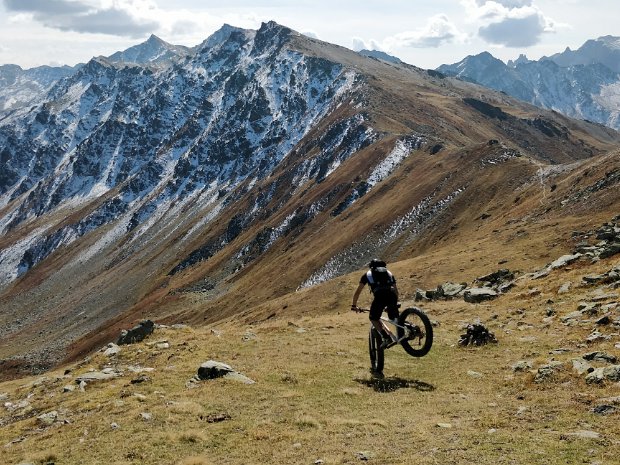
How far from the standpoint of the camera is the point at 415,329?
739 inches

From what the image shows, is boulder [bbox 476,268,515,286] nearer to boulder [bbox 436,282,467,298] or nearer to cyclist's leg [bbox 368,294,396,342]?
boulder [bbox 436,282,467,298]

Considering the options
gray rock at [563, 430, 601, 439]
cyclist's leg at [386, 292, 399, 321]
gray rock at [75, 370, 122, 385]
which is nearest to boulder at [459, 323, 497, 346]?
cyclist's leg at [386, 292, 399, 321]

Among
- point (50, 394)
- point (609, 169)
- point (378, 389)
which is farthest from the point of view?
point (609, 169)

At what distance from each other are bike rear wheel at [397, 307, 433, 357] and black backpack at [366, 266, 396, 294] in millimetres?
1088

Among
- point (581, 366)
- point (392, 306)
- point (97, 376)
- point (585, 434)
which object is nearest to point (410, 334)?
point (392, 306)

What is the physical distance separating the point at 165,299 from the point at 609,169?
10599 cm

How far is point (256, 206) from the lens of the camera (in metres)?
192

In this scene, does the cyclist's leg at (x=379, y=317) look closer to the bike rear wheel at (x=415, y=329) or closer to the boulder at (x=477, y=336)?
the bike rear wheel at (x=415, y=329)

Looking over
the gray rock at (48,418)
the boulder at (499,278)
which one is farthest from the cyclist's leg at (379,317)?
the boulder at (499,278)

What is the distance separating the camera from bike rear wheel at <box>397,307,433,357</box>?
1861 cm

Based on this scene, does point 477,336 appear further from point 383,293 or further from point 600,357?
point 383,293

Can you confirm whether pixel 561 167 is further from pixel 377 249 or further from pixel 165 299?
pixel 165 299

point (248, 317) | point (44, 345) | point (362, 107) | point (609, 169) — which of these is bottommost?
point (44, 345)

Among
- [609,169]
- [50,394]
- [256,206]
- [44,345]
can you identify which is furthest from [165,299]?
[50,394]
